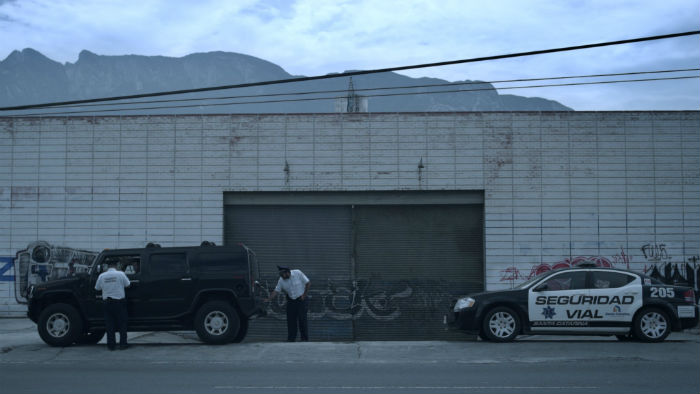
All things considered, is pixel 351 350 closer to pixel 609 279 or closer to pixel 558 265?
pixel 609 279

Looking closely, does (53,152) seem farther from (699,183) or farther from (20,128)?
(699,183)

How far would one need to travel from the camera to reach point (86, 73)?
145 meters

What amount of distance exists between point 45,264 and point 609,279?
48.2 feet

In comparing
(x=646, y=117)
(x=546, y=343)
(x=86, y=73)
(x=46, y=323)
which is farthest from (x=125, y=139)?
(x=86, y=73)

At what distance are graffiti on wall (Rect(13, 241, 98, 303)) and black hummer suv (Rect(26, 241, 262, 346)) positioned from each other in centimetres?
614

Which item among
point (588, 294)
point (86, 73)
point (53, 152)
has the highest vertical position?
point (86, 73)

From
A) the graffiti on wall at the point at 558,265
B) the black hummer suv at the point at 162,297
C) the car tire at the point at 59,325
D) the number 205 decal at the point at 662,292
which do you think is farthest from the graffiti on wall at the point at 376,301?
the car tire at the point at 59,325

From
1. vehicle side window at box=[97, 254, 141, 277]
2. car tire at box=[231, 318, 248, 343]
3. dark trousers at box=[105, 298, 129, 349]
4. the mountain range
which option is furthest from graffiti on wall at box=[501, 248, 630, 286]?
the mountain range

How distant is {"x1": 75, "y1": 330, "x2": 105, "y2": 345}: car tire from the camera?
14312 mm

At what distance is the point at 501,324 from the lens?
14219mm

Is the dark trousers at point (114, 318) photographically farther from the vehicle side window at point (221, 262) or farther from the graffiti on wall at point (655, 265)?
the graffiti on wall at point (655, 265)

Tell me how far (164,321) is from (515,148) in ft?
35.3

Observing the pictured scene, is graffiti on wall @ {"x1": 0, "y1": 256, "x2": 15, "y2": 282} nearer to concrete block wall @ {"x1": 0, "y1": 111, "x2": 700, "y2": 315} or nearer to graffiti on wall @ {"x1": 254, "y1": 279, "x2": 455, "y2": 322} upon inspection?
concrete block wall @ {"x1": 0, "y1": 111, "x2": 700, "y2": 315}

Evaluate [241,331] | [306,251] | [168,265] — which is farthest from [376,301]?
[168,265]
